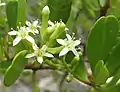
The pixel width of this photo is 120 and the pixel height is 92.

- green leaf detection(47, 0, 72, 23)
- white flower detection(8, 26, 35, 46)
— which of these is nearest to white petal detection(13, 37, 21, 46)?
white flower detection(8, 26, 35, 46)

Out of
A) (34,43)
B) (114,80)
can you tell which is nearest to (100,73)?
(114,80)

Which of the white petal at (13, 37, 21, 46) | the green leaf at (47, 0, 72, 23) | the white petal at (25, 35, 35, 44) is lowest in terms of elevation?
the white petal at (13, 37, 21, 46)

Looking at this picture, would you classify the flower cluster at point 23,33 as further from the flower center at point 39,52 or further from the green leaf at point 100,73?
the green leaf at point 100,73

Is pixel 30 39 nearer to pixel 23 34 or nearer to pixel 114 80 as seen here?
pixel 23 34

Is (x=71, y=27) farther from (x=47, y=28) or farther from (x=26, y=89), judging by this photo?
(x=26, y=89)

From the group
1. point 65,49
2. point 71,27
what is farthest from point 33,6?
point 65,49

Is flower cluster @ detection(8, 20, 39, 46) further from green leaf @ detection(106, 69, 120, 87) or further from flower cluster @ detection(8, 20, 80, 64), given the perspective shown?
green leaf @ detection(106, 69, 120, 87)
